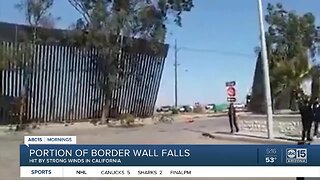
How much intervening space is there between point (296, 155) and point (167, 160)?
751 mm

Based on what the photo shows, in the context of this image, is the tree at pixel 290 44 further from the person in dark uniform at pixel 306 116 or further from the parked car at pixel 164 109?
the parked car at pixel 164 109

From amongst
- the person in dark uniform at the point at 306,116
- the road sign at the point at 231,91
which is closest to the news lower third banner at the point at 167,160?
the person in dark uniform at the point at 306,116

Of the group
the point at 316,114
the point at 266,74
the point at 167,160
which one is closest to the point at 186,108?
the point at 167,160

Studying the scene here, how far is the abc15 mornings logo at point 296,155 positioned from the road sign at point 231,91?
44 centimetres

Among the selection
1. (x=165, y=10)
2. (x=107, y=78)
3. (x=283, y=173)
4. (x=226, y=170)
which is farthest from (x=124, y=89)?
(x=283, y=173)

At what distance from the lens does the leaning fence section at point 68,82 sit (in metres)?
4.30

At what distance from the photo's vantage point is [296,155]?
4.17 meters

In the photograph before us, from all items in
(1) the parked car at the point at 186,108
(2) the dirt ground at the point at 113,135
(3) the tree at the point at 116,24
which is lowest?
(2) the dirt ground at the point at 113,135

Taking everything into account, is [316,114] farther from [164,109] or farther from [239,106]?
[164,109]

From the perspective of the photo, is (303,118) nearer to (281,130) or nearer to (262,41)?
(281,130)

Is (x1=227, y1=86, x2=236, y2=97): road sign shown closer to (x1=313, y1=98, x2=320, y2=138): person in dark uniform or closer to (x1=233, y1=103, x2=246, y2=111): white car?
(x1=233, y1=103, x2=246, y2=111): white car

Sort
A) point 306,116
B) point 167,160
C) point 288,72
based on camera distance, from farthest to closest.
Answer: point 306,116, point 288,72, point 167,160

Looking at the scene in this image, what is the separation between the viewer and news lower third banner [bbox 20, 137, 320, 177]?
4.12 m

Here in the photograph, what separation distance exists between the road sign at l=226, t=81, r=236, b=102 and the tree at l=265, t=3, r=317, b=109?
0.24 metres
